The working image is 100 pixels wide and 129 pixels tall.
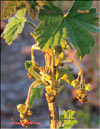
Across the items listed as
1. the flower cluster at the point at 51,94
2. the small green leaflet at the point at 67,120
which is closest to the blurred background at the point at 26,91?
the small green leaflet at the point at 67,120

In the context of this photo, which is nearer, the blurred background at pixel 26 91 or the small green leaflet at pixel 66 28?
the small green leaflet at pixel 66 28

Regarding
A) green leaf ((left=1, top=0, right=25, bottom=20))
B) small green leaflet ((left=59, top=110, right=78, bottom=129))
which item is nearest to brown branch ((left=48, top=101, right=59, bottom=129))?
small green leaflet ((left=59, top=110, right=78, bottom=129))

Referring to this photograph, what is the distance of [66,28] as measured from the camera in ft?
2.17

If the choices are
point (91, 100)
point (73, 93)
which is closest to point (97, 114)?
point (91, 100)

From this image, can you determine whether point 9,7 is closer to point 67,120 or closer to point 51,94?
point 51,94

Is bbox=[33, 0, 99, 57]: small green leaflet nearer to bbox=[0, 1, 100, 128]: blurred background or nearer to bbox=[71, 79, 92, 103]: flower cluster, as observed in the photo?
bbox=[71, 79, 92, 103]: flower cluster

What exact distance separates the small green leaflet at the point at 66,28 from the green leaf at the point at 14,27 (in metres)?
0.08

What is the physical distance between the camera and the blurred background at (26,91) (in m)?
3.08

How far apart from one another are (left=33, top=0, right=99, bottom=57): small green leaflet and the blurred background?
6.62 ft

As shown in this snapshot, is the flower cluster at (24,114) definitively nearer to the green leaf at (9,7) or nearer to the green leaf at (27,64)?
the green leaf at (27,64)

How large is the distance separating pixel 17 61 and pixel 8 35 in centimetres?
363

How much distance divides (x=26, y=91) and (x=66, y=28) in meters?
2.93

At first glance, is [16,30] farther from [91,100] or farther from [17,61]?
[17,61]

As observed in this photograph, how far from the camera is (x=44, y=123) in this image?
3008 millimetres
